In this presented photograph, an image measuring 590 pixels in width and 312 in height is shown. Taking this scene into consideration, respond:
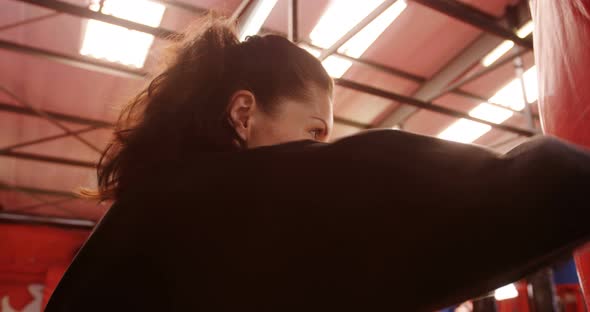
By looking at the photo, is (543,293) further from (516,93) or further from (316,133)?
(516,93)

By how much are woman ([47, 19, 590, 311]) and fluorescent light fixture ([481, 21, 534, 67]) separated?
14.6 ft

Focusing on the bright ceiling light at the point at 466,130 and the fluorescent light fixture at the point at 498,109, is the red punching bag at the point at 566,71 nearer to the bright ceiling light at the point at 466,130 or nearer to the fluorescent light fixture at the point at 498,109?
the fluorescent light fixture at the point at 498,109

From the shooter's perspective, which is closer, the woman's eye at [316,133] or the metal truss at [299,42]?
the woman's eye at [316,133]

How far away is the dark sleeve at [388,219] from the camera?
0.44 m

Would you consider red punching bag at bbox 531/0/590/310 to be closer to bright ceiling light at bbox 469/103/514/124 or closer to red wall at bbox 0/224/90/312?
bright ceiling light at bbox 469/103/514/124

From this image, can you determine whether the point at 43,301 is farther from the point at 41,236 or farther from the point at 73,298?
the point at 73,298

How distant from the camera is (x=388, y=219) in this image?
0.45 meters

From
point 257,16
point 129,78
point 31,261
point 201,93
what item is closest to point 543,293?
point 201,93

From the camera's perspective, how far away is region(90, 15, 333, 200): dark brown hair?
2.13 ft

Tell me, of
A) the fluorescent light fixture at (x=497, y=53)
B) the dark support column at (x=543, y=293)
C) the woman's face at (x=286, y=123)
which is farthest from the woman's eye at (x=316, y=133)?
the fluorescent light fixture at (x=497, y=53)

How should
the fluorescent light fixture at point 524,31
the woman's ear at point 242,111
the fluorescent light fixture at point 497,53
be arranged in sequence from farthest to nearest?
the fluorescent light fixture at point 497,53 < the fluorescent light fixture at point 524,31 < the woman's ear at point 242,111

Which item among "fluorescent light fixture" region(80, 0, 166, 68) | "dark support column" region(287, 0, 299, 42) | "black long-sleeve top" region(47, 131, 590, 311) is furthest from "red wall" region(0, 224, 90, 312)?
"black long-sleeve top" region(47, 131, 590, 311)

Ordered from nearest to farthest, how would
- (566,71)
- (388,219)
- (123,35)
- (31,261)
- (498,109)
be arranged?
1. (388,219)
2. (566,71)
3. (123,35)
4. (498,109)
5. (31,261)

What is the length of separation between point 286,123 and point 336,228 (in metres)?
0.28
